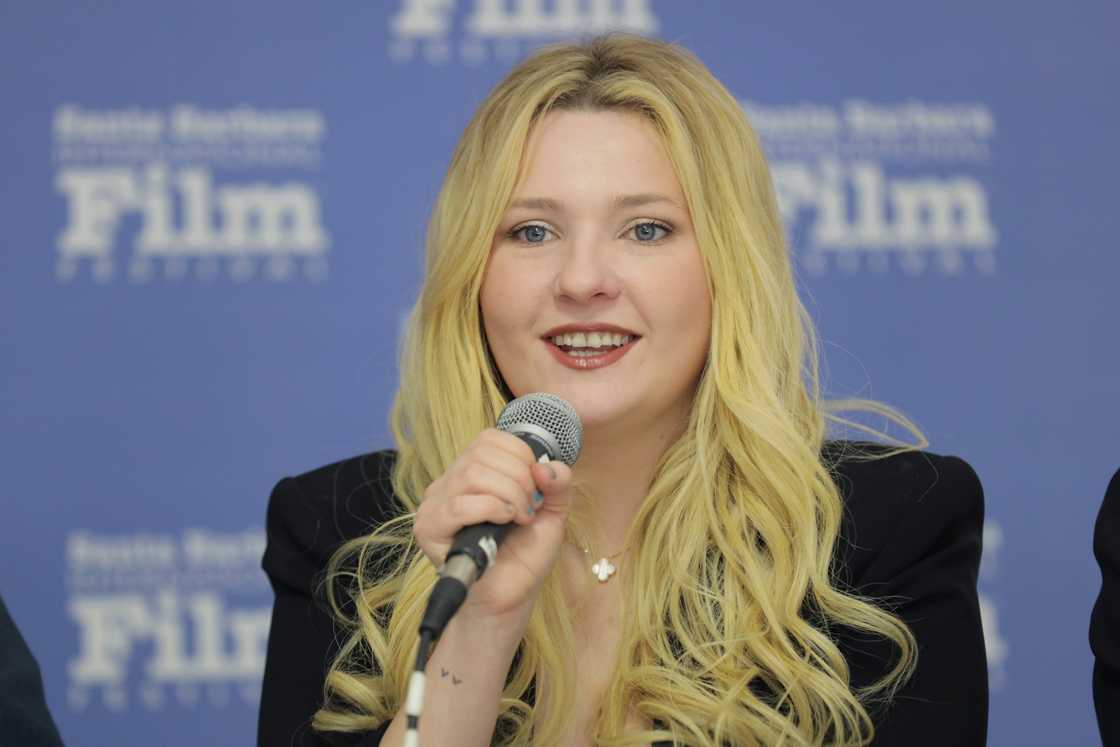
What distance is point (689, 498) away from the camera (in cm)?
197

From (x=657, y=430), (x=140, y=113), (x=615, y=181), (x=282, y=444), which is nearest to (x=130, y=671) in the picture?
(x=282, y=444)

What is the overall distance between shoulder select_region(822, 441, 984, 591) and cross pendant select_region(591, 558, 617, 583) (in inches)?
12.1

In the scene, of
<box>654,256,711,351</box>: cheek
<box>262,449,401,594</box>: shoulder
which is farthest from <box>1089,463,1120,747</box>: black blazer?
<box>262,449,401,594</box>: shoulder

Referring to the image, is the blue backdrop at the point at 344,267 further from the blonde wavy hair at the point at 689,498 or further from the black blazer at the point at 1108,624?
the black blazer at the point at 1108,624

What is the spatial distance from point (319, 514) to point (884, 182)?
131 cm

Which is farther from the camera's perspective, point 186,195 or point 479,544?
point 186,195

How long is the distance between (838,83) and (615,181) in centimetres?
109

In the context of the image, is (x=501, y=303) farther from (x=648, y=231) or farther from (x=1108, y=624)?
(x=1108, y=624)

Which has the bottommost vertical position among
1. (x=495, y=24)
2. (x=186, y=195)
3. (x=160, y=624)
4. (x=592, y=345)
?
(x=160, y=624)

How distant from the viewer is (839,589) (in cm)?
191

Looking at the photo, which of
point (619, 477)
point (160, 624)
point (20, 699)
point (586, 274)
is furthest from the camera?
point (160, 624)

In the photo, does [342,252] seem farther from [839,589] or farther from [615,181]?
[839,589]

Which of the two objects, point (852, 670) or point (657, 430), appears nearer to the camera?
point (852, 670)

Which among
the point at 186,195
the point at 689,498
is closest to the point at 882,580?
the point at 689,498
